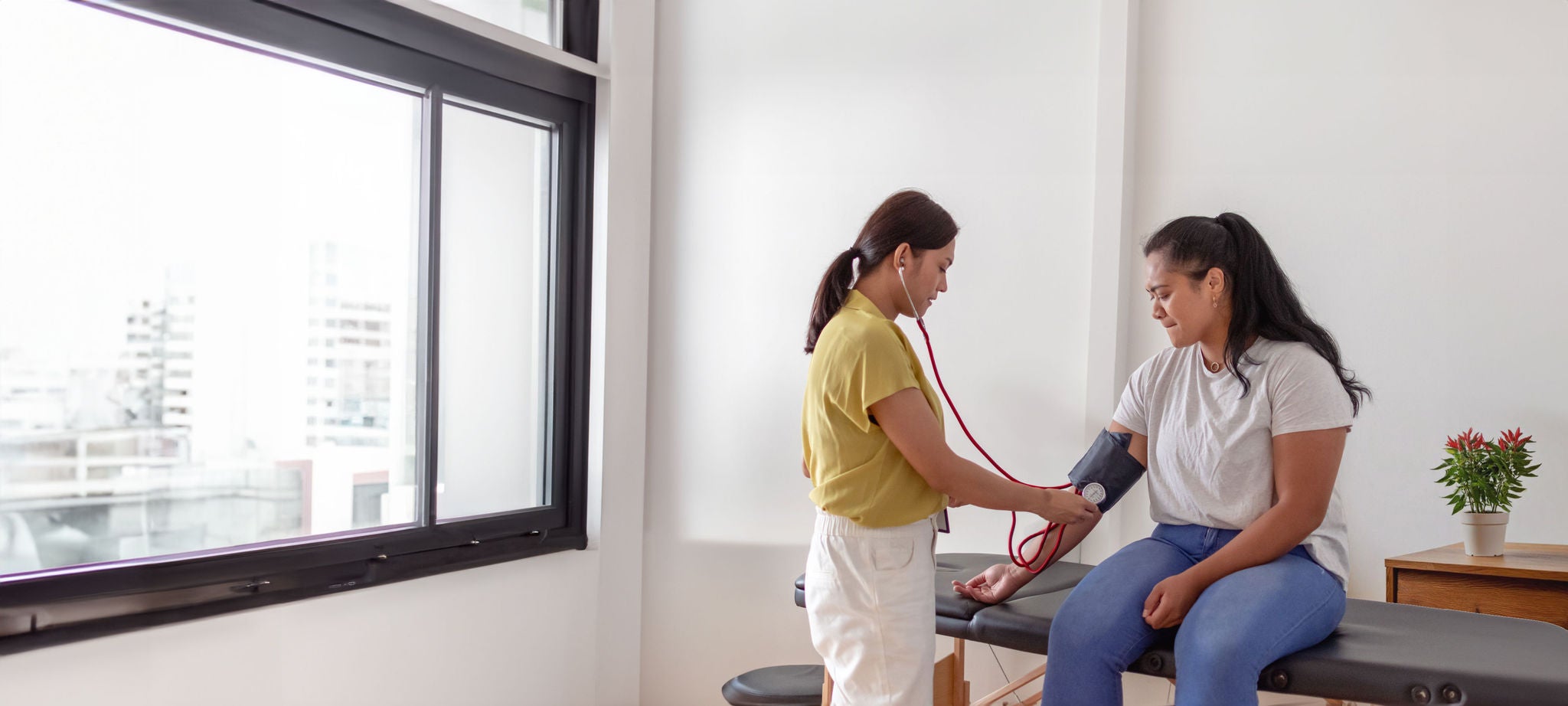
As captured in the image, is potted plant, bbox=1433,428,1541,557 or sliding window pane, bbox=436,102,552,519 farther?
sliding window pane, bbox=436,102,552,519

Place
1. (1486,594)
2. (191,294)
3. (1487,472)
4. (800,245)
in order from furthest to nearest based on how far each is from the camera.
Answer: (800,245), (191,294), (1487,472), (1486,594)

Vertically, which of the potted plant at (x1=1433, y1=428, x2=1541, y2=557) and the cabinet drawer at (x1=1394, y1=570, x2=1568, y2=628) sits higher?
the potted plant at (x1=1433, y1=428, x2=1541, y2=557)

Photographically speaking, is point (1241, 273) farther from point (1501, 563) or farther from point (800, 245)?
point (800, 245)

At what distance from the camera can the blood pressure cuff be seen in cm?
199

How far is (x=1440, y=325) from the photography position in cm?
233

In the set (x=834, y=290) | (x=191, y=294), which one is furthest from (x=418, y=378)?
(x=834, y=290)

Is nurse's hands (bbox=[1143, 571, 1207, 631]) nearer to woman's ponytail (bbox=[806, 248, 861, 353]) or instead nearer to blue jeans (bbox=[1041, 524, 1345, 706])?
blue jeans (bbox=[1041, 524, 1345, 706])

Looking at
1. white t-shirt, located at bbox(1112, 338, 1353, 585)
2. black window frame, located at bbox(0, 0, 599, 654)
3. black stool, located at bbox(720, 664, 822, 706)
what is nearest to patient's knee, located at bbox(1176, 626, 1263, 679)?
white t-shirt, located at bbox(1112, 338, 1353, 585)

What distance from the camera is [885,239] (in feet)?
5.82

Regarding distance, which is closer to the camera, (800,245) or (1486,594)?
(1486,594)

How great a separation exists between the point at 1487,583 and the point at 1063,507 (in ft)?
2.58

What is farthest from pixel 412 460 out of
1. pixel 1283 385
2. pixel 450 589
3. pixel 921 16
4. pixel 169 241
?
pixel 1283 385

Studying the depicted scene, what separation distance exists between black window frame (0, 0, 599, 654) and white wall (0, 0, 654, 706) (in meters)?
0.04

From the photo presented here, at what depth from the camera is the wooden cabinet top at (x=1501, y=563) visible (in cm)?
187
